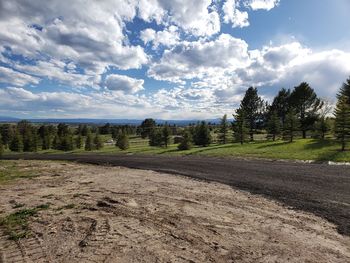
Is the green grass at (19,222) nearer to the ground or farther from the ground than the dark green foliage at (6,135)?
farther from the ground

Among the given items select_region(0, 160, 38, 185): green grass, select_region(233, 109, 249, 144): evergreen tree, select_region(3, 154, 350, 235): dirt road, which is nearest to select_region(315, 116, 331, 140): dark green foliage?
select_region(233, 109, 249, 144): evergreen tree

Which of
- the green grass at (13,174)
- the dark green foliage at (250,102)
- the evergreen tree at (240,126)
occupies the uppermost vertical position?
the dark green foliage at (250,102)

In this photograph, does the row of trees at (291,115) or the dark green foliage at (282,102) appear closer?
the row of trees at (291,115)

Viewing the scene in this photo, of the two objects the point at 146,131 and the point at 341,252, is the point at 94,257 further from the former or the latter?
the point at 146,131

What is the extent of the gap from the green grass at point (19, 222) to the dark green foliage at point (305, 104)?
60584 mm

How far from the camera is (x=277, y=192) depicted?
13.6 metres

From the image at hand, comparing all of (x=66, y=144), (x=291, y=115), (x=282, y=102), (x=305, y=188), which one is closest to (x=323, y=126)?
(x=291, y=115)

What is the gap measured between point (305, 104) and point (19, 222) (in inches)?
2517

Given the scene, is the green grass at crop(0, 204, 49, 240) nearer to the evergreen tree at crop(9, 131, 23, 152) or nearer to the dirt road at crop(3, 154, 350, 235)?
the dirt road at crop(3, 154, 350, 235)

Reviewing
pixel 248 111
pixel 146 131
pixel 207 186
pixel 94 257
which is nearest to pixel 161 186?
pixel 207 186

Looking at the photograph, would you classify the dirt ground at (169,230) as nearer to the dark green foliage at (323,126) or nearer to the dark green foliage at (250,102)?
the dark green foliage at (323,126)

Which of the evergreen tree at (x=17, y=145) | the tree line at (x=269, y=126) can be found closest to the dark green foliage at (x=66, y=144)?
the tree line at (x=269, y=126)

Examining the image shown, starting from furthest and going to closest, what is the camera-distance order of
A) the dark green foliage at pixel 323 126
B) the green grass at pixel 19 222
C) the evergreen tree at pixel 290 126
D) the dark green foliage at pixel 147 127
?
the dark green foliage at pixel 147 127, the dark green foliage at pixel 323 126, the evergreen tree at pixel 290 126, the green grass at pixel 19 222

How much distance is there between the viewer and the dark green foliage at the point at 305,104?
61031mm
